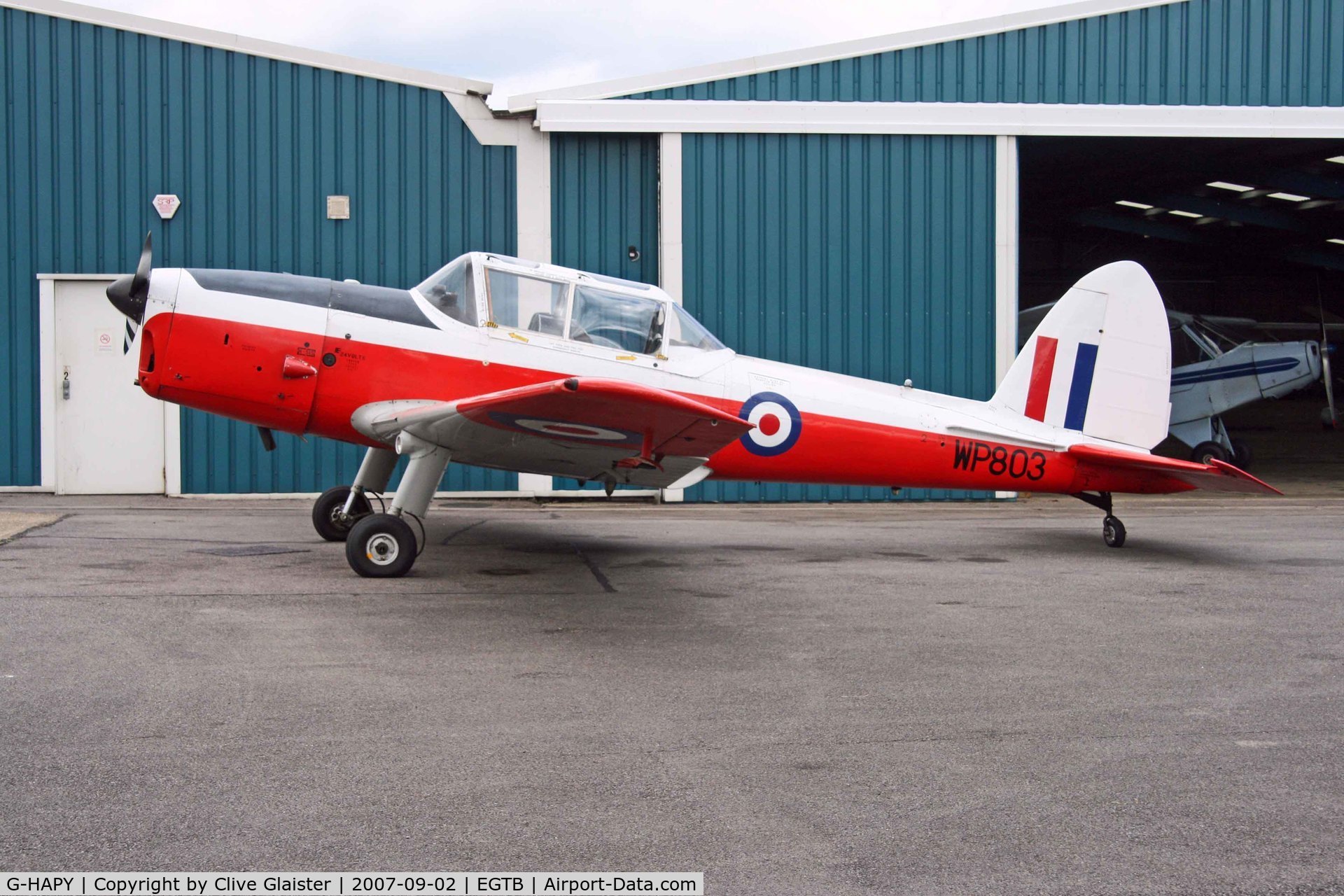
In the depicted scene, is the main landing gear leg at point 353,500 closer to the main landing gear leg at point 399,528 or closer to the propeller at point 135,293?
the main landing gear leg at point 399,528

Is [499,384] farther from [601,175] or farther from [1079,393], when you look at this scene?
[601,175]

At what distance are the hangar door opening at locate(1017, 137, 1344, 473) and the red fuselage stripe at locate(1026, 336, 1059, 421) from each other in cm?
579

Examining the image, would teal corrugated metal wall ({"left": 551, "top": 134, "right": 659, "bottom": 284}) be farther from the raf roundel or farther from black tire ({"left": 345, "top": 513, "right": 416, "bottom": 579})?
black tire ({"left": 345, "top": 513, "right": 416, "bottom": 579})

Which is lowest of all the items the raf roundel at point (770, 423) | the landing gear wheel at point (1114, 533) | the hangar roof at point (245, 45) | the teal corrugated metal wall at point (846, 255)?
the landing gear wheel at point (1114, 533)

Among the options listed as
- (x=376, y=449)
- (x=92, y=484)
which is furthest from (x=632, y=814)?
(x=92, y=484)

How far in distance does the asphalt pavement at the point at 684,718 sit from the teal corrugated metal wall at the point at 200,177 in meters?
5.29

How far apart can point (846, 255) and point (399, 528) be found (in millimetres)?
7895

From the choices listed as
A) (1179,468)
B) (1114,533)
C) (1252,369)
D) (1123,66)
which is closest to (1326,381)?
(1252,369)

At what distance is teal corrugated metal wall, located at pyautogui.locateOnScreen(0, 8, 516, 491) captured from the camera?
12.4 m

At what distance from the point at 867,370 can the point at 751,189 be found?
8.55ft

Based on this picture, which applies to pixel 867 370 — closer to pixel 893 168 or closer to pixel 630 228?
pixel 893 168

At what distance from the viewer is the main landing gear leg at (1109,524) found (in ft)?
29.7

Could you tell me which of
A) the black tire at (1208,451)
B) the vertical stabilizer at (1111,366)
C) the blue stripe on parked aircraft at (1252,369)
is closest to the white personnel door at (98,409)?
the vertical stabilizer at (1111,366)

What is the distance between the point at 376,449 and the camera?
8.52 meters
